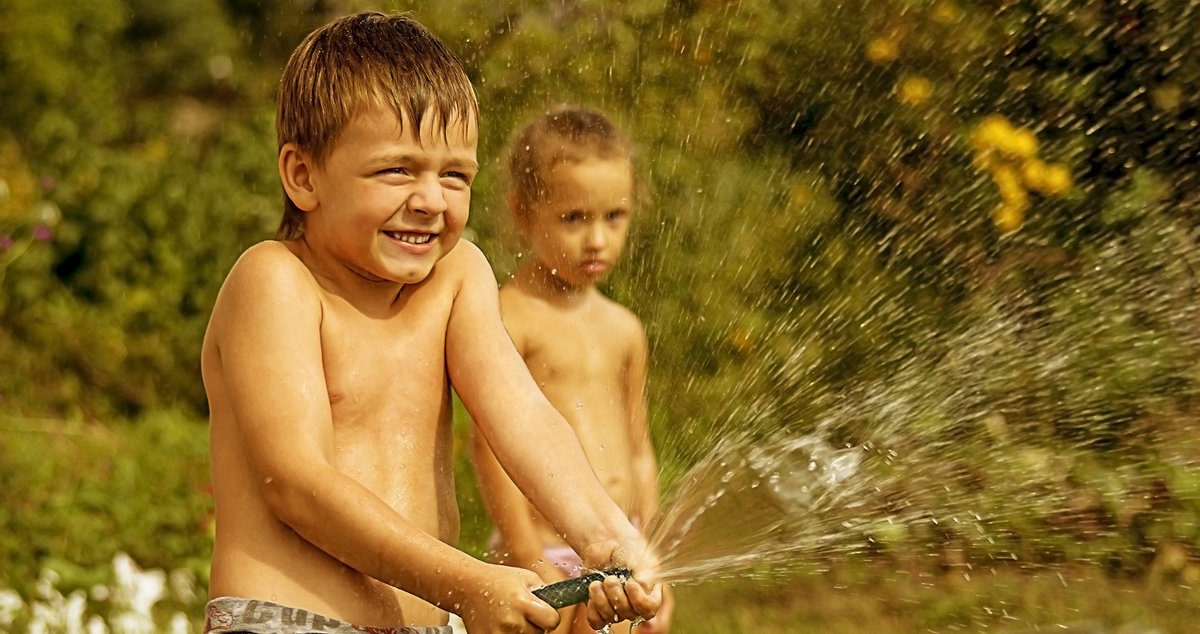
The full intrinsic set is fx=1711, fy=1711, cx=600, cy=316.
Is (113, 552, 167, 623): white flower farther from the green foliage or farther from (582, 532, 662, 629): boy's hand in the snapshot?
(582, 532, 662, 629): boy's hand

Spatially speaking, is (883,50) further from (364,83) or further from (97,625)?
→ (364,83)

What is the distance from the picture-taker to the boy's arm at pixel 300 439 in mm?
2342

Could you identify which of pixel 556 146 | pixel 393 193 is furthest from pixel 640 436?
pixel 393 193

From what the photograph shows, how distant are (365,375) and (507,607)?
1.74 feet

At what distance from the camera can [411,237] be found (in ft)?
8.48

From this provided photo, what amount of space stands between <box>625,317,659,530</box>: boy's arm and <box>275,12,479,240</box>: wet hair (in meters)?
1.20

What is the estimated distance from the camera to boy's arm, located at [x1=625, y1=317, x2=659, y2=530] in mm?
3705

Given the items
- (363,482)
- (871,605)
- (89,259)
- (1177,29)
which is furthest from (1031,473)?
(89,259)

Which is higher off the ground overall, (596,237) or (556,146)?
(556,146)

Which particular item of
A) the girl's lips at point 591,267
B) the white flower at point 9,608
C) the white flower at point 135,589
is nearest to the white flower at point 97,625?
the white flower at point 135,589

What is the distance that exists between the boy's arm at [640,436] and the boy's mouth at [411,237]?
47.5 inches

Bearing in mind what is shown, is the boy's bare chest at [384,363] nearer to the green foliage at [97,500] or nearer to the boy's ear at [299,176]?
the boy's ear at [299,176]

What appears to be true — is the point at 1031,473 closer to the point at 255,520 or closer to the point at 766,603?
the point at 766,603

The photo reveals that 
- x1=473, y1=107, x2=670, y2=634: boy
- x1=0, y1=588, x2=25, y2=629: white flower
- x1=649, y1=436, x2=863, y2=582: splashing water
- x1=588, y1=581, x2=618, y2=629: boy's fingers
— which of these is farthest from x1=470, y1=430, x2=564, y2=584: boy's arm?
x1=0, y1=588, x2=25, y2=629: white flower
